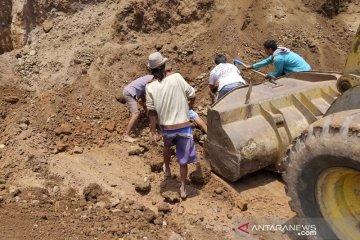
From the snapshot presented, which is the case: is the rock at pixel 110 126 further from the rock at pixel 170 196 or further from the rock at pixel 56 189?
the rock at pixel 170 196

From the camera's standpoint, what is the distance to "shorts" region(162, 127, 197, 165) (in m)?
5.11

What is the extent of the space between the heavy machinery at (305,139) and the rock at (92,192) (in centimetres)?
142

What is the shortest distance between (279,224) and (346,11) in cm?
633

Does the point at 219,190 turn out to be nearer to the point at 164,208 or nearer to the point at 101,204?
the point at 164,208

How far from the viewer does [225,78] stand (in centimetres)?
666

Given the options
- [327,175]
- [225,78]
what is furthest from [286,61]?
[327,175]

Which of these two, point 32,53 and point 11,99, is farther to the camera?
point 32,53

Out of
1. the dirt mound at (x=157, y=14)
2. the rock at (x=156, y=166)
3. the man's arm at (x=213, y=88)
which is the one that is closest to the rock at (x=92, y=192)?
the rock at (x=156, y=166)

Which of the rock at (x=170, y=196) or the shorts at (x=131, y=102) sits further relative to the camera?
the shorts at (x=131, y=102)

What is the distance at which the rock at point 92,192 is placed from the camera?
17.5 ft

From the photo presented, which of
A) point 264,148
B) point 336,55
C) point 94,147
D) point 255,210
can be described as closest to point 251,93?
point 264,148

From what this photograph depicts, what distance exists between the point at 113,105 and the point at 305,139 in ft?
13.4

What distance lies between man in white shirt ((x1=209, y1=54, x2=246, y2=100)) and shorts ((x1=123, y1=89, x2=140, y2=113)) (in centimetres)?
123

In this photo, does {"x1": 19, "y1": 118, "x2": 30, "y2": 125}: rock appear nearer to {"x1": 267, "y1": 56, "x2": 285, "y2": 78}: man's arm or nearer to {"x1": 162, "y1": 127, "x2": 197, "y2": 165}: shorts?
{"x1": 162, "y1": 127, "x2": 197, "y2": 165}: shorts
